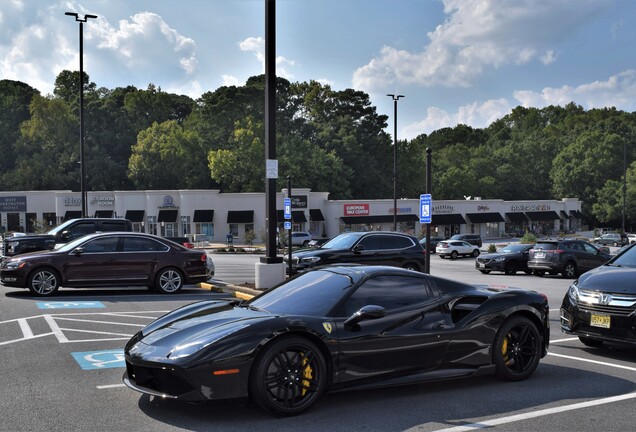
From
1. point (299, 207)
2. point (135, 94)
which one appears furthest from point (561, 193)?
point (135, 94)

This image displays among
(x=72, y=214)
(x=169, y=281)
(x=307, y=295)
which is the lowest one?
(x=169, y=281)

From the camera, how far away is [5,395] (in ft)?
19.7

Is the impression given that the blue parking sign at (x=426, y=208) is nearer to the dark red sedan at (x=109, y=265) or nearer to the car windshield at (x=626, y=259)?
the car windshield at (x=626, y=259)

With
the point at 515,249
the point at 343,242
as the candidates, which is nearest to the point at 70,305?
the point at 343,242

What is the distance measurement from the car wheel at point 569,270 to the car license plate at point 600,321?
1628 centimetres

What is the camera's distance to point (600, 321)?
783 centimetres

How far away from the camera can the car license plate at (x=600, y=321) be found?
7.75 meters

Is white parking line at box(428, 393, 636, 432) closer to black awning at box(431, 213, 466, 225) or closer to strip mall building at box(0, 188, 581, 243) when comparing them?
strip mall building at box(0, 188, 581, 243)

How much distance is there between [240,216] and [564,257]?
4249 centimetres

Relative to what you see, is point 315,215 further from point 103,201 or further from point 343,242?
point 343,242

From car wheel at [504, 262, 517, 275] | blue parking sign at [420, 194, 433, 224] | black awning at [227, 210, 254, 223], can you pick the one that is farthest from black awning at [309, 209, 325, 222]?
blue parking sign at [420, 194, 433, 224]

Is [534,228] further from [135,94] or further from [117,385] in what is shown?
[117,385]

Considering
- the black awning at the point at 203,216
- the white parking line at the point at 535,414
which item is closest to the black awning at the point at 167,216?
the black awning at the point at 203,216

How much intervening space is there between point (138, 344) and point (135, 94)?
98900mm
